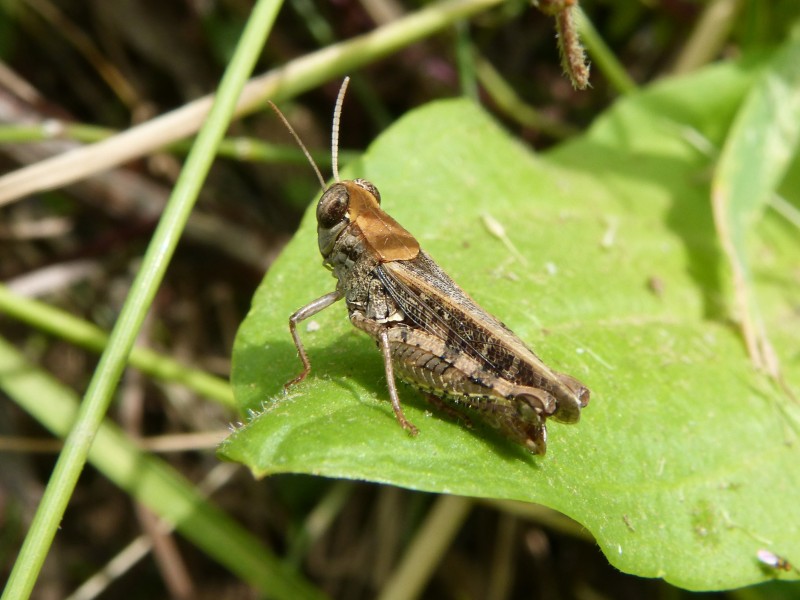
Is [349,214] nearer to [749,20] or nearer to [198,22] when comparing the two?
[198,22]

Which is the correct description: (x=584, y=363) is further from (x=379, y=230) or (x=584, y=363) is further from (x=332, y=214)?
(x=332, y=214)

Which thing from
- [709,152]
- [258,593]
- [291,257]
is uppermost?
[291,257]

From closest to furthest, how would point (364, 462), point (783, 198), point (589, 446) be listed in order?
point (364, 462) → point (589, 446) → point (783, 198)

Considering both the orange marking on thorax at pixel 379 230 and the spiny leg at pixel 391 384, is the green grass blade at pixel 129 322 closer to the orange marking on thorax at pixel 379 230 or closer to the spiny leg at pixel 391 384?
the orange marking on thorax at pixel 379 230

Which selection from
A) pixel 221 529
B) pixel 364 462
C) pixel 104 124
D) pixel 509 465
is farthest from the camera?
pixel 104 124

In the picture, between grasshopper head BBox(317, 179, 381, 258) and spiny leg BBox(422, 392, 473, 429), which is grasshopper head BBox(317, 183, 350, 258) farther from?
spiny leg BBox(422, 392, 473, 429)

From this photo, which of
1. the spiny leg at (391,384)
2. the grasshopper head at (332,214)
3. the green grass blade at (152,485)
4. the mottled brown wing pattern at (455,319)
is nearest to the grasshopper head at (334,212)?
the grasshopper head at (332,214)

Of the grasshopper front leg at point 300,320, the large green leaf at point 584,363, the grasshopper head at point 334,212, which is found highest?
the grasshopper head at point 334,212

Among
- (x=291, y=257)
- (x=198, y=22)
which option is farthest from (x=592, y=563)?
(x=198, y=22)

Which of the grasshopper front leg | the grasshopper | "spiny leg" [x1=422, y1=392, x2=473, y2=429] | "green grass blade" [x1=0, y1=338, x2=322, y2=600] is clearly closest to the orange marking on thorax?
the grasshopper
